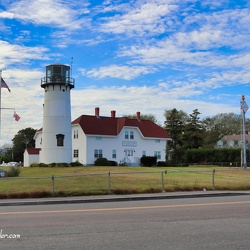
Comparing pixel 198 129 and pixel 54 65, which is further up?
pixel 54 65

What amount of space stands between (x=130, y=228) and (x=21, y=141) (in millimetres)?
110345

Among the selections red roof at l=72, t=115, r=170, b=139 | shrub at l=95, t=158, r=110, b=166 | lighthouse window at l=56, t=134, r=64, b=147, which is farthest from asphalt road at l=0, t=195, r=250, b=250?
red roof at l=72, t=115, r=170, b=139

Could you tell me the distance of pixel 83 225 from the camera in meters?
9.59

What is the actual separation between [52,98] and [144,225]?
146ft

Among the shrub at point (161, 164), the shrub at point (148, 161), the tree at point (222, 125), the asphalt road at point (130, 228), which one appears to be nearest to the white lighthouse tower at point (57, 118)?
the shrub at point (148, 161)

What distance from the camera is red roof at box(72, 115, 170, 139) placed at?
5822cm

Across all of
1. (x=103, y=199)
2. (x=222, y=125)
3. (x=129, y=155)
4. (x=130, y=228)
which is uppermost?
(x=222, y=125)

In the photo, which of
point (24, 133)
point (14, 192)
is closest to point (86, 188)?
point (14, 192)

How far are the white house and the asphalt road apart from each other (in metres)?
45.0

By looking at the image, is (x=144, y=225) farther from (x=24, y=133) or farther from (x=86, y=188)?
(x=24, y=133)

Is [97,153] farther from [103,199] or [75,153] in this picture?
[103,199]

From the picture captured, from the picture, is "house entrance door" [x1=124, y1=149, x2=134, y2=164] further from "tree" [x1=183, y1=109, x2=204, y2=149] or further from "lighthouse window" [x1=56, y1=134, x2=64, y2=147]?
"tree" [x1=183, y1=109, x2=204, y2=149]

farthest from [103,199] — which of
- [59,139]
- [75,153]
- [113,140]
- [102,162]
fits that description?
[75,153]

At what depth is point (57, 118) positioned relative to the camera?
52.2 m
